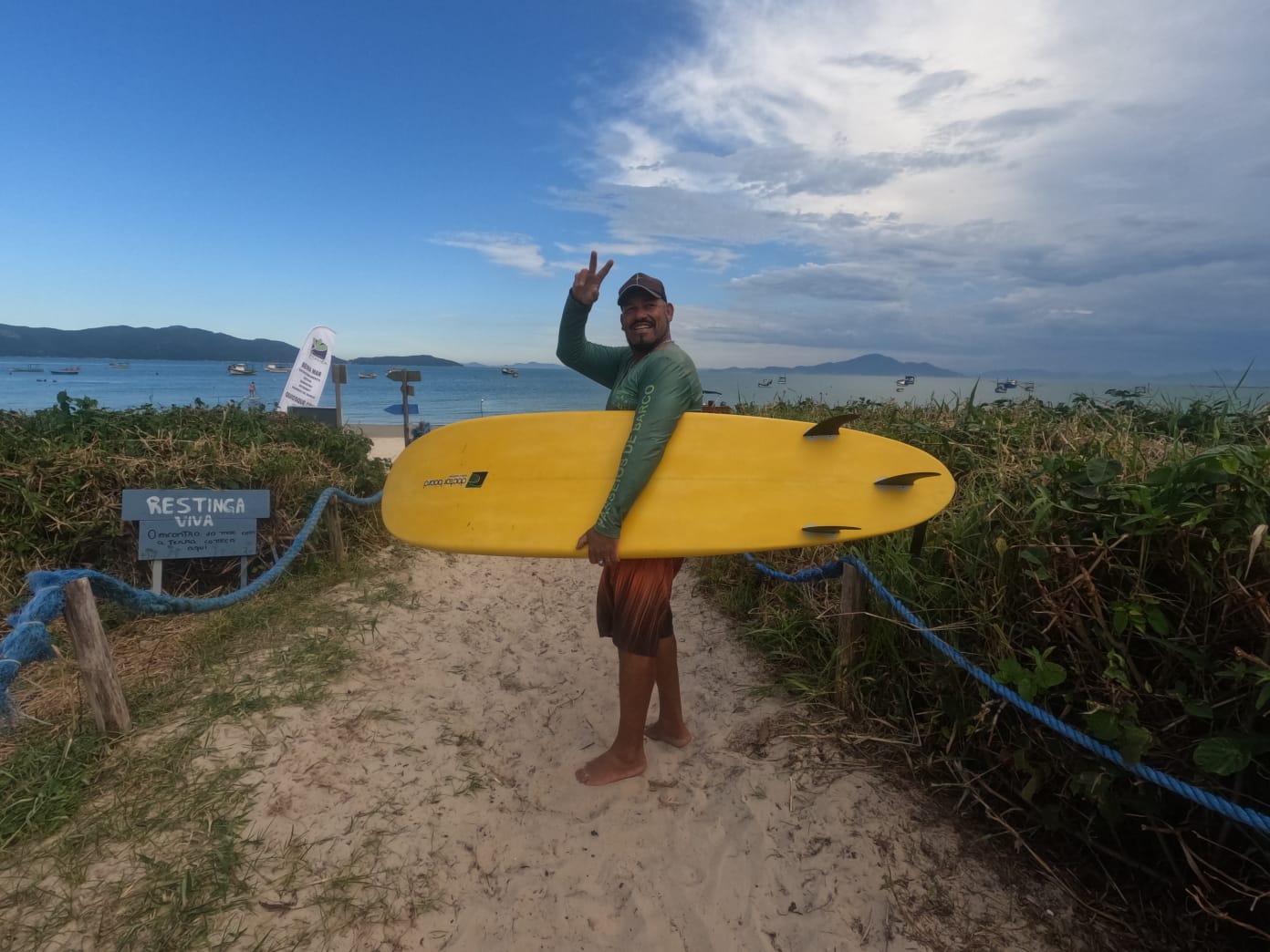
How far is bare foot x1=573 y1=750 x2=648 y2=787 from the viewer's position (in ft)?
8.02

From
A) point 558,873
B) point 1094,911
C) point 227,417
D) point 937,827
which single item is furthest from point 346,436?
point 1094,911

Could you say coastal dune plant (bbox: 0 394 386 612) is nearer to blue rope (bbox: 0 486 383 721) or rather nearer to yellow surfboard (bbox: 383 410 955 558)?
blue rope (bbox: 0 486 383 721)

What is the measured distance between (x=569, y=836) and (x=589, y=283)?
2169mm

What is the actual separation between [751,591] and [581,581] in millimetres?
1565

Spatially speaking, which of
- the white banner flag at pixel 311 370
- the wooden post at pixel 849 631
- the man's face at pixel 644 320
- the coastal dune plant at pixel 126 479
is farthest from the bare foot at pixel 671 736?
the white banner flag at pixel 311 370

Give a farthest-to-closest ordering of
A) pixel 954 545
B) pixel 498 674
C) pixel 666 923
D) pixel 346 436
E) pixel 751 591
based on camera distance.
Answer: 1. pixel 346 436
2. pixel 751 591
3. pixel 498 674
4. pixel 954 545
5. pixel 666 923

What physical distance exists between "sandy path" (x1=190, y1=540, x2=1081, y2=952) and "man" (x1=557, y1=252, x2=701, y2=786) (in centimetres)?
20

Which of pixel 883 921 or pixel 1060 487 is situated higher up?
pixel 1060 487

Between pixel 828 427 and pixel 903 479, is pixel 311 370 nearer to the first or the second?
pixel 828 427

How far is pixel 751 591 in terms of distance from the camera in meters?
3.96

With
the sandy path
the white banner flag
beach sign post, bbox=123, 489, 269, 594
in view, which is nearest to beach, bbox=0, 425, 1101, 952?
the sandy path

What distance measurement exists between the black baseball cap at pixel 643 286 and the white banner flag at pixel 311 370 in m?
7.46

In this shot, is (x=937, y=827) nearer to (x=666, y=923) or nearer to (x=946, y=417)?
(x=666, y=923)

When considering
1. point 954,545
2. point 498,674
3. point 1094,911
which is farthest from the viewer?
point 498,674
